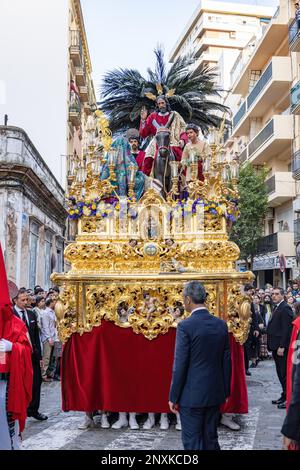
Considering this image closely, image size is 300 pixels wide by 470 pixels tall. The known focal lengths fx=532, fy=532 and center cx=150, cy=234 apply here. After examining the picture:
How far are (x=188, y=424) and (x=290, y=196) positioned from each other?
2088cm

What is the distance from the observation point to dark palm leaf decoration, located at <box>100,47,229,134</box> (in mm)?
9133

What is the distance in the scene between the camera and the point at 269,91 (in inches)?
976

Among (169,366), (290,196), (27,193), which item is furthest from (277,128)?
(169,366)

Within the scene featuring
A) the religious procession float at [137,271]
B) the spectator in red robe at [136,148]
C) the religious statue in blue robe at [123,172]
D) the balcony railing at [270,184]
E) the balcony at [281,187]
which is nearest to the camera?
the religious procession float at [137,271]

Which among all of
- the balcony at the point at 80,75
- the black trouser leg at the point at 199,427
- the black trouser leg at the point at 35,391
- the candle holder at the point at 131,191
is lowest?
the black trouser leg at the point at 35,391

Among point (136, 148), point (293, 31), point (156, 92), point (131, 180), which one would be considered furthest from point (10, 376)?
point (293, 31)

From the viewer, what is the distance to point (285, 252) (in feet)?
77.1

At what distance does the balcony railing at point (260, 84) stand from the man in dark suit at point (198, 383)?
22345 millimetres

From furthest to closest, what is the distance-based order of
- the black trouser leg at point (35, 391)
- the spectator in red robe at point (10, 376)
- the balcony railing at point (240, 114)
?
the balcony railing at point (240, 114)
the black trouser leg at point (35, 391)
the spectator in red robe at point (10, 376)

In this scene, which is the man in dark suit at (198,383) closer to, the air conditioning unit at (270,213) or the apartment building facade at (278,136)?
the apartment building facade at (278,136)

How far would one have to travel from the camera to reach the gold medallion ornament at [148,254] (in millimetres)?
6008

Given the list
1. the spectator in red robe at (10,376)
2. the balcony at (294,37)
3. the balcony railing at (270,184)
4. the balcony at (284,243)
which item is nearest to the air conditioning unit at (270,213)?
the balcony railing at (270,184)

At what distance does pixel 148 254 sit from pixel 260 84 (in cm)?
2174
